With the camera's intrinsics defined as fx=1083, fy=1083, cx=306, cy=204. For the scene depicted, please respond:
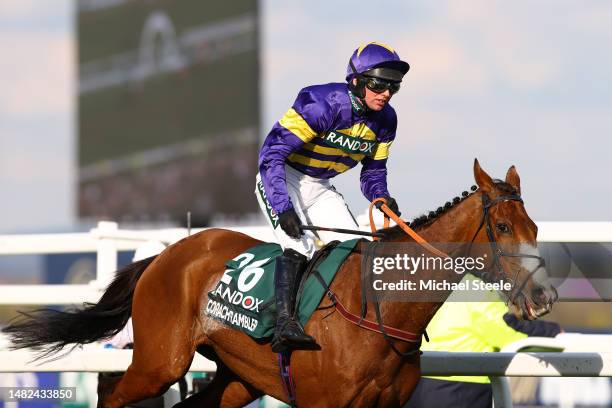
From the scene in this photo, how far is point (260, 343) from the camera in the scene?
491 cm

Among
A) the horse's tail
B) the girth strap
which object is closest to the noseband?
the girth strap

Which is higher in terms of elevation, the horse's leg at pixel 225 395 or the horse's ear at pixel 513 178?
the horse's ear at pixel 513 178

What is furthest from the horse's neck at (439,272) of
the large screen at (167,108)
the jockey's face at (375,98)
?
the large screen at (167,108)

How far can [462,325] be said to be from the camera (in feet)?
18.5

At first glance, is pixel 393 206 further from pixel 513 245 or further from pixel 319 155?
pixel 513 245

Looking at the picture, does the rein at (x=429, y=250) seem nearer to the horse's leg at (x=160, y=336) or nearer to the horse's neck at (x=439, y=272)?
the horse's neck at (x=439, y=272)

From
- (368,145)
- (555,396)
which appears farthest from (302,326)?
(555,396)

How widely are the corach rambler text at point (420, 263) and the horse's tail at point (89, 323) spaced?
1.50 m

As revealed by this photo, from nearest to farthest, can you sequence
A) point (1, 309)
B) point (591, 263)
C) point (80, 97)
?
point (591, 263), point (80, 97), point (1, 309)

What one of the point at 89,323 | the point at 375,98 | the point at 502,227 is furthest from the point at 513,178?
the point at 89,323

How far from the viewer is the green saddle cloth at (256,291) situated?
4730 mm

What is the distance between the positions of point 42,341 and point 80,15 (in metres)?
13.6

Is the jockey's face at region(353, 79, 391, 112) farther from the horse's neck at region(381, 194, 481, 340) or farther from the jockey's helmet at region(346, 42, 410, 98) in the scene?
the horse's neck at region(381, 194, 481, 340)

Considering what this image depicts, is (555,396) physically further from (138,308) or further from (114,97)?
(114,97)
